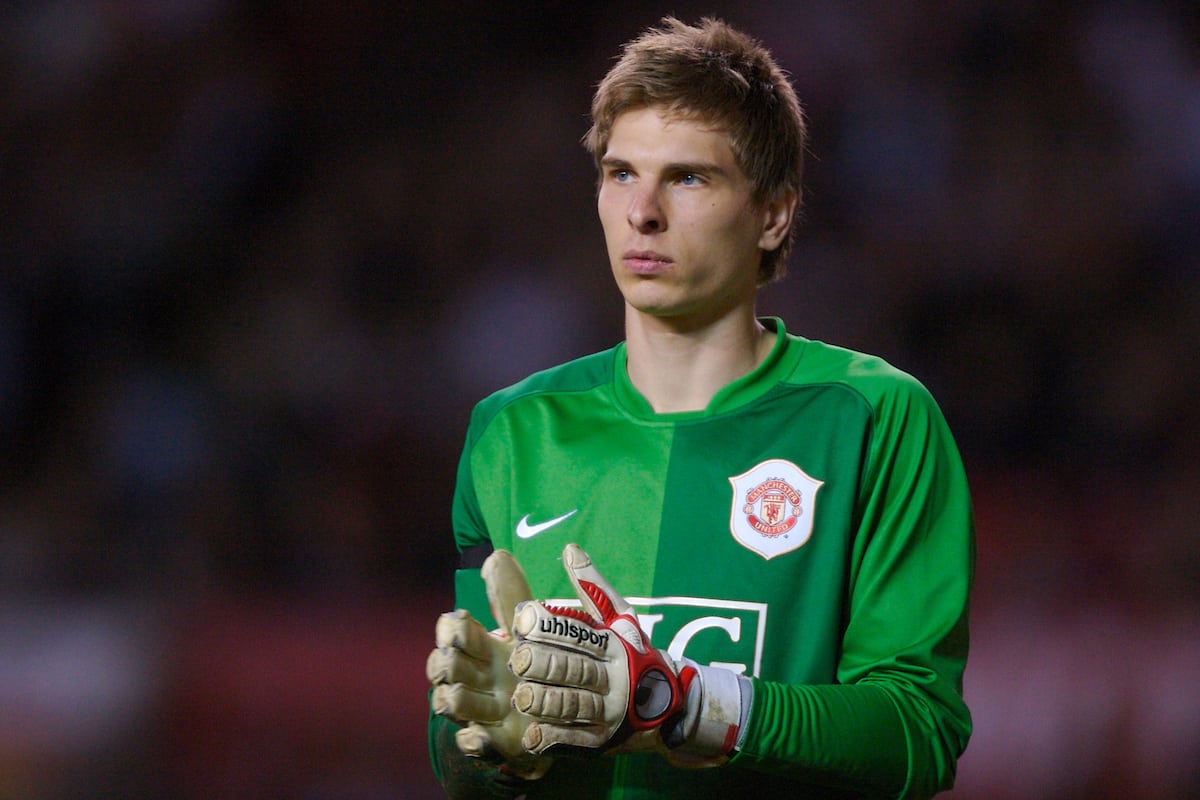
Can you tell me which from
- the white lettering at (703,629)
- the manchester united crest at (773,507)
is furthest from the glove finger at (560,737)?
the manchester united crest at (773,507)

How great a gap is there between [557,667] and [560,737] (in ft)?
0.30

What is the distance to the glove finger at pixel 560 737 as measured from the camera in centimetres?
167

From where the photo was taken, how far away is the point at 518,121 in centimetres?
523

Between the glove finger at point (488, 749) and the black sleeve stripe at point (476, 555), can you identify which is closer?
the glove finger at point (488, 749)

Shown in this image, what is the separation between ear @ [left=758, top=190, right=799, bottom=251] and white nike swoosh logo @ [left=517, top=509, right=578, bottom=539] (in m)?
0.54

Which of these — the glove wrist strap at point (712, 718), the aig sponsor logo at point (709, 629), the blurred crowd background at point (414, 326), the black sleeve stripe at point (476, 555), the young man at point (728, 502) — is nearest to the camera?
the glove wrist strap at point (712, 718)

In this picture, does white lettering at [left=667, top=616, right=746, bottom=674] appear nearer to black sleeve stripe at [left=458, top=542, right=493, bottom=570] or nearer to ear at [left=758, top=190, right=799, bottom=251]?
black sleeve stripe at [left=458, top=542, right=493, bottom=570]

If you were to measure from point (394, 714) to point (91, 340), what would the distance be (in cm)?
184

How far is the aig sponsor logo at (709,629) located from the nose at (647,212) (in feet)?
1.86

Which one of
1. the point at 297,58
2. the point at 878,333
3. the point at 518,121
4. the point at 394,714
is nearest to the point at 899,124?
the point at 878,333

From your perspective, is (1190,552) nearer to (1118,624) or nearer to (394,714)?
(1118,624)

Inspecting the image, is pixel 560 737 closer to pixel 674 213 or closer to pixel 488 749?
pixel 488 749

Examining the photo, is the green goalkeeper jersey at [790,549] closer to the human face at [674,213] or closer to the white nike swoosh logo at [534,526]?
the white nike swoosh logo at [534,526]

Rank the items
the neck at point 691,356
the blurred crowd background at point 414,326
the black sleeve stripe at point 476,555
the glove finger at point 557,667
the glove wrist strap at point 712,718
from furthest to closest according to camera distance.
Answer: the blurred crowd background at point 414,326
the black sleeve stripe at point 476,555
the neck at point 691,356
the glove wrist strap at point 712,718
the glove finger at point 557,667
